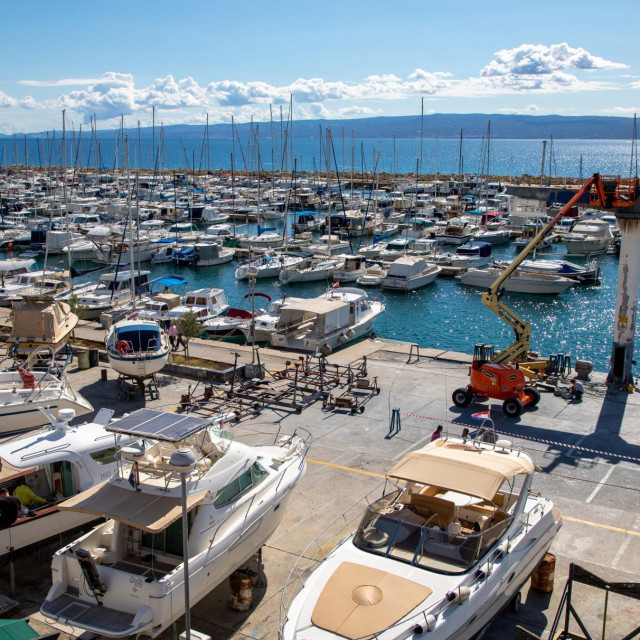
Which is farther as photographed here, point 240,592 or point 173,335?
point 173,335

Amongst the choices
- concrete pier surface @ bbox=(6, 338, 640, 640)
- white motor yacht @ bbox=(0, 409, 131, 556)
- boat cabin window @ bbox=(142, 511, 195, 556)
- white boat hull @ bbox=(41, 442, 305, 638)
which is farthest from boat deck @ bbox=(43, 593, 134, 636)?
white motor yacht @ bbox=(0, 409, 131, 556)

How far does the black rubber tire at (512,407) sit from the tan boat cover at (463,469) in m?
7.90

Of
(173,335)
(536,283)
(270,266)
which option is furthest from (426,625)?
(270,266)

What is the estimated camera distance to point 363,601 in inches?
358

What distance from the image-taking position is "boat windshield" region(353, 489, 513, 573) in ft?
33.0

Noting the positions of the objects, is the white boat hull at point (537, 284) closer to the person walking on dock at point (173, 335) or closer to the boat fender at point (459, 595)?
the person walking on dock at point (173, 335)

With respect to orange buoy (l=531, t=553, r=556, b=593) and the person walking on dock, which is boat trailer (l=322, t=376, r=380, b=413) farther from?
orange buoy (l=531, t=553, r=556, b=593)

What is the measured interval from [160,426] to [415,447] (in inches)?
327

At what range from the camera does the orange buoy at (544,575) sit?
1151 centimetres

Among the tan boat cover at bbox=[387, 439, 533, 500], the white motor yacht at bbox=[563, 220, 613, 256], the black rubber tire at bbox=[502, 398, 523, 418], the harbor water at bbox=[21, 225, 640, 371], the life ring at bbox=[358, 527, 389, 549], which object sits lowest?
the harbor water at bbox=[21, 225, 640, 371]

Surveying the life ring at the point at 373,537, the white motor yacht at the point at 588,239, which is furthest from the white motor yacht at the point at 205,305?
the white motor yacht at the point at 588,239

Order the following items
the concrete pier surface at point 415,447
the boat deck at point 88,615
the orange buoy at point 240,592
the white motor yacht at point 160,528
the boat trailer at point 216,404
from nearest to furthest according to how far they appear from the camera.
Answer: the boat deck at point 88,615, the white motor yacht at point 160,528, the orange buoy at point 240,592, the concrete pier surface at point 415,447, the boat trailer at point 216,404

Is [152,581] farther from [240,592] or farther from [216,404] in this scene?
[216,404]

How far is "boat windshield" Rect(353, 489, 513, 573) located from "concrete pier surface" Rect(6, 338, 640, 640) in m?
1.47
